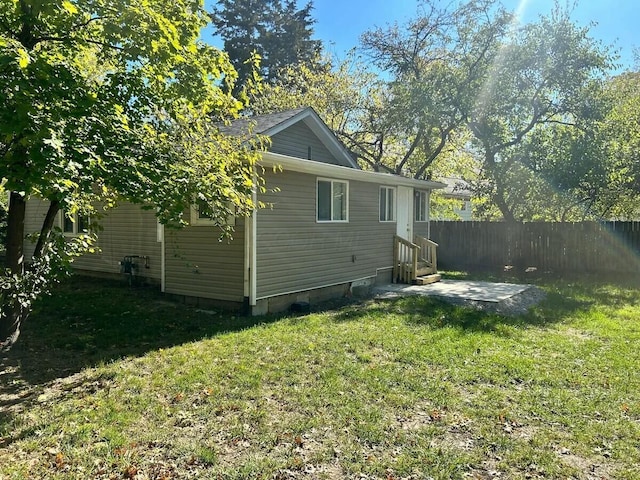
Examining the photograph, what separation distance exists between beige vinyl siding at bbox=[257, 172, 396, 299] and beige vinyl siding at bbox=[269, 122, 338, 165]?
4.85 ft

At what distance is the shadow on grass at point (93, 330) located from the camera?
16.8ft

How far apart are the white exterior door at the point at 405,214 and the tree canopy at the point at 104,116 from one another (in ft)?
23.5

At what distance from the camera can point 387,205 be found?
1222cm

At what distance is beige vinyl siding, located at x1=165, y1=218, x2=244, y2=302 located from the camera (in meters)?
8.11

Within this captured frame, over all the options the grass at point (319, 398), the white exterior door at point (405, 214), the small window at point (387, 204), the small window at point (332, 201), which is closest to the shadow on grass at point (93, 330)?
the grass at point (319, 398)

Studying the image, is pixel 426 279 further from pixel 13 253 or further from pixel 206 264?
pixel 13 253

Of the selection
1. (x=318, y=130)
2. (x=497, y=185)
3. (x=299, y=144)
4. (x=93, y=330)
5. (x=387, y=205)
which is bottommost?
(x=93, y=330)

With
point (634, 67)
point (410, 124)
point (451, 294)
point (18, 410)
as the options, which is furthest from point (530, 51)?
point (18, 410)

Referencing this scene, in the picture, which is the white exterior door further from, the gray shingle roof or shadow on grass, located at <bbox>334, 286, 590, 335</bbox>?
the gray shingle roof

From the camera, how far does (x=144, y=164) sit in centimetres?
471

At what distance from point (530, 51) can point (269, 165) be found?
10675 mm

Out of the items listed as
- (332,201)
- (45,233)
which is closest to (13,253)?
(45,233)

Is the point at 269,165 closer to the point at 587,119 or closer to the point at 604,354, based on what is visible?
the point at 604,354

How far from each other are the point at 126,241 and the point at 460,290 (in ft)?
25.6
